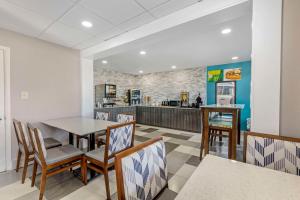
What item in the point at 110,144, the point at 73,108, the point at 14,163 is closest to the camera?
the point at 110,144

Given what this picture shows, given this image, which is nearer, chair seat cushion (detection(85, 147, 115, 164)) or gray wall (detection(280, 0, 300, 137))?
gray wall (detection(280, 0, 300, 137))

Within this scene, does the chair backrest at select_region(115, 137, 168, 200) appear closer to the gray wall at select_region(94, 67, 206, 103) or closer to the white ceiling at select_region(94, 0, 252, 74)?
the white ceiling at select_region(94, 0, 252, 74)

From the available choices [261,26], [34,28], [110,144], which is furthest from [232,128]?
[34,28]

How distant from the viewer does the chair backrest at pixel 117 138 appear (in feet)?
5.54

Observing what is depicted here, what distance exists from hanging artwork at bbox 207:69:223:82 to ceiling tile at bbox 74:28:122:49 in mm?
3969

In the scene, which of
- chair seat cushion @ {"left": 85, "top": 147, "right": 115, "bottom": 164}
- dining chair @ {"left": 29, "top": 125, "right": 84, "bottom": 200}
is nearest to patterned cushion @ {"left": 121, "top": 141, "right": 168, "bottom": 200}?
chair seat cushion @ {"left": 85, "top": 147, "right": 115, "bottom": 164}

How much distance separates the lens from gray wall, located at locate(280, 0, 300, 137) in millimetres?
1251

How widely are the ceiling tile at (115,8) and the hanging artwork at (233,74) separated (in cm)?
424

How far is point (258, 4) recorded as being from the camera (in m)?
1.38

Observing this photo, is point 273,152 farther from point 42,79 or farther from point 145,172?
point 42,79

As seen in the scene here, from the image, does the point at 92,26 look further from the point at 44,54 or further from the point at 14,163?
the point at 14,163

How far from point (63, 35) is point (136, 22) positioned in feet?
4.85

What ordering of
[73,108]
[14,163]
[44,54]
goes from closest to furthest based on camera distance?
[14,163] → [44,54] → [73,108]

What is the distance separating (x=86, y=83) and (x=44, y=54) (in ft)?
3.30
